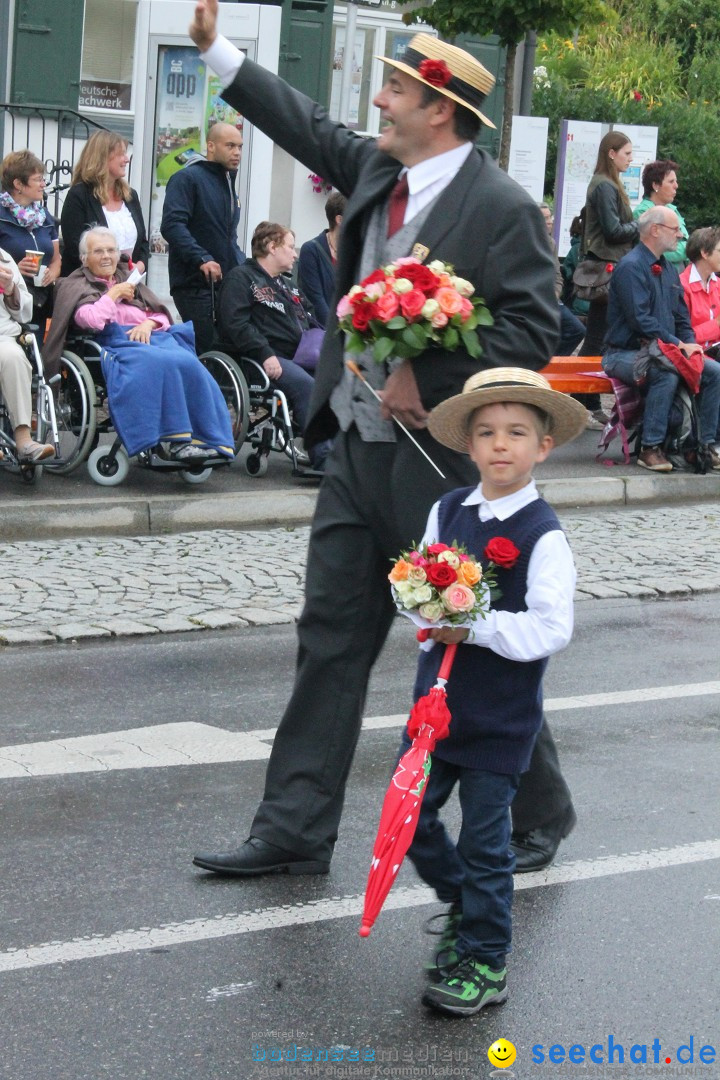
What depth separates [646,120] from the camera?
24.3 metres

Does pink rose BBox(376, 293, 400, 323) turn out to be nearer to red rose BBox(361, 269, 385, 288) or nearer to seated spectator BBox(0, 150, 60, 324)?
red rose BBox(361, 269, 385, 288)

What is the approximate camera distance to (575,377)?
1271cm

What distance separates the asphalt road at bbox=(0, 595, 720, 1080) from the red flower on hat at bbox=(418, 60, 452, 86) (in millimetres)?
2114

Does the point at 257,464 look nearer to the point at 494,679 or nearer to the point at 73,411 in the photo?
the point at 73,411

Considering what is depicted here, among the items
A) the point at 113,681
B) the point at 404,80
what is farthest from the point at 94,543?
the point at 404,80

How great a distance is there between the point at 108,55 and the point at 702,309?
276 inches

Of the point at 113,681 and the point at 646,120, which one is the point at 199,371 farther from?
the point at 646,120

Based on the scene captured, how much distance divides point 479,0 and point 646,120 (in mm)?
10533

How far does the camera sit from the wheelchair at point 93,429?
9648 millimetres

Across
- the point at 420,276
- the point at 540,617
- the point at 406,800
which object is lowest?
the point at 406,800

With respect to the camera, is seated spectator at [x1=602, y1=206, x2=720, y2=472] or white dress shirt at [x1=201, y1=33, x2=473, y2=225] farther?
seated spectator at [x1=602, y1=206, x2=720, y2=472]

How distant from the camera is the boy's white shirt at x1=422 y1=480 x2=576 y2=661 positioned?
3672 millimetres

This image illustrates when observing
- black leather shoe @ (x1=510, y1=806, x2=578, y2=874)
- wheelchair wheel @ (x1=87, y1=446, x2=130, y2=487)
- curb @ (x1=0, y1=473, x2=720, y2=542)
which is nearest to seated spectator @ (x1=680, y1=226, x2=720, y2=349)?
curb @ (x1=0, y1=473, x2=720, y2=542)

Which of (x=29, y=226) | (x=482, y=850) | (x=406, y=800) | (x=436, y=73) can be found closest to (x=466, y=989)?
(x=482, y=850)
